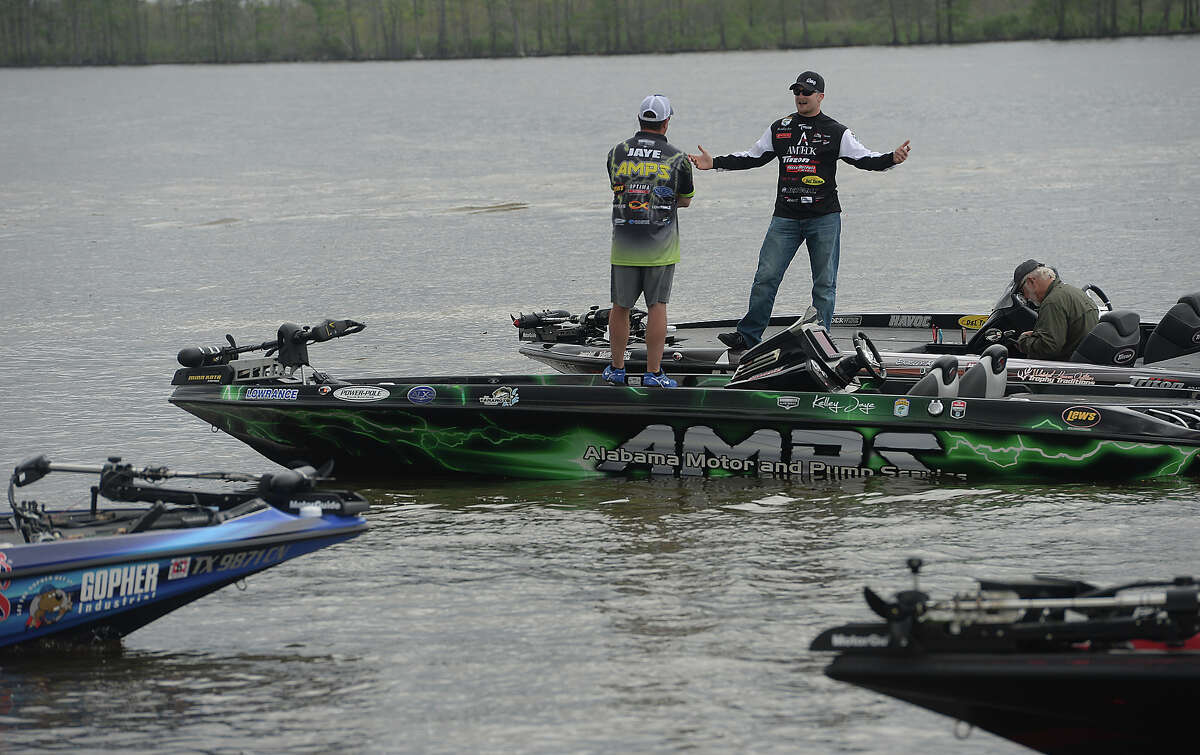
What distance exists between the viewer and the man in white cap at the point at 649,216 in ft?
28.8

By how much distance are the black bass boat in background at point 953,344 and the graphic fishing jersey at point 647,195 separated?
1.01 metres

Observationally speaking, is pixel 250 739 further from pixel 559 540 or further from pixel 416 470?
pixel 416 470

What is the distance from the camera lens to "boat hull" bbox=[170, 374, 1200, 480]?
833 centimetres

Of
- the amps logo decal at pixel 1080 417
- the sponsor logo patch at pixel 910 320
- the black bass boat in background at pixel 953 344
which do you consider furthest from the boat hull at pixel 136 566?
the sponsor logo patch at pixel 910 320

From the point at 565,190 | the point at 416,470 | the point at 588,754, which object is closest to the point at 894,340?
the point at 416,470

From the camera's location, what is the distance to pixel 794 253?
1033cm

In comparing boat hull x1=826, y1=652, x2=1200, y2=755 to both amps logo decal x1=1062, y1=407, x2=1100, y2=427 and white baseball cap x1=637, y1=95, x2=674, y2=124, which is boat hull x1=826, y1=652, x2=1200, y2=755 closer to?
amps logo decal x1=1062, y1=407, x2=1100, y2=427

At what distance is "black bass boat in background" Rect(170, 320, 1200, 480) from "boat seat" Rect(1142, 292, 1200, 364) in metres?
1.13

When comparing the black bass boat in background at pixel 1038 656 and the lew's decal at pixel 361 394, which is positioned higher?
the lew's decal at pixel 361 394

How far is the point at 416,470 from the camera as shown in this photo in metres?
9.19

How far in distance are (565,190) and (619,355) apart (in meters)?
20.6

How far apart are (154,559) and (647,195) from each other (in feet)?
12.7

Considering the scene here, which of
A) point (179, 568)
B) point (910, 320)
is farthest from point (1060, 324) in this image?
point (179, 568)

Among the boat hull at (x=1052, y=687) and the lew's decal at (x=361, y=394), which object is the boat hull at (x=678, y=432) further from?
the boat hull at (x=1052, y=687)
